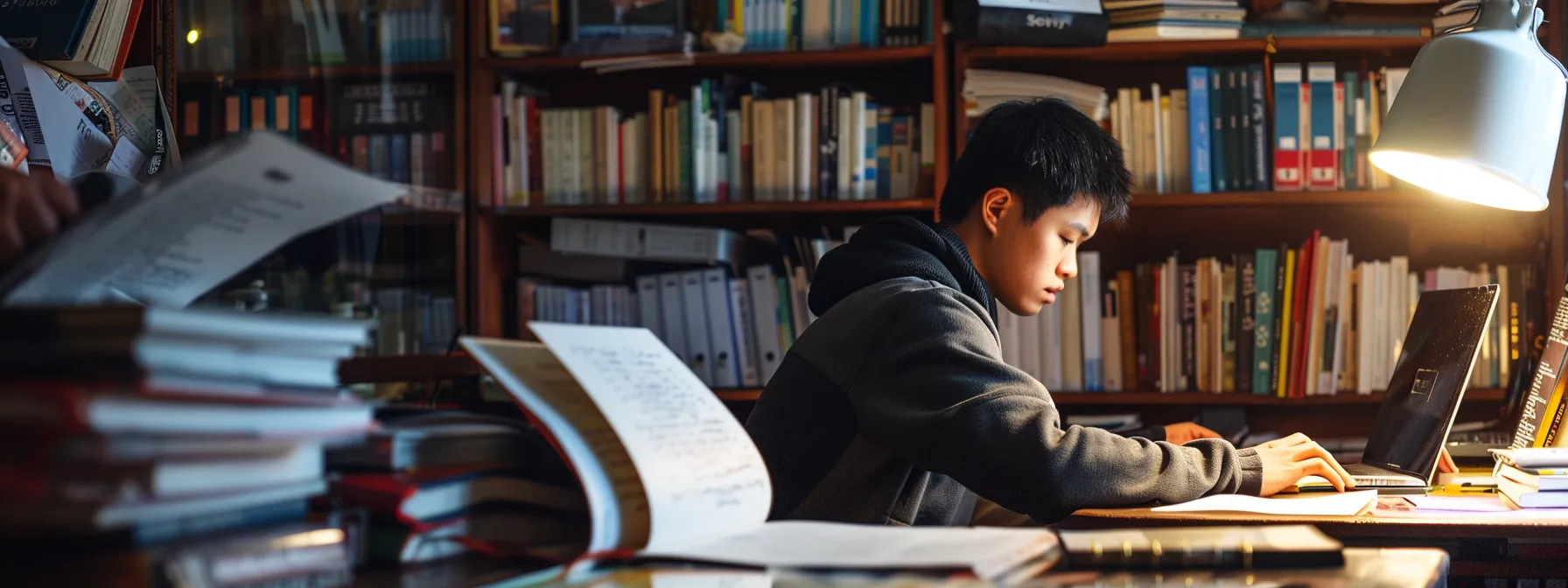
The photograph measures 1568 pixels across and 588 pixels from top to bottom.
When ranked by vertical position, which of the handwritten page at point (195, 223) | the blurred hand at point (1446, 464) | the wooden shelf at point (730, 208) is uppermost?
the handwritten page at point (195, 223)

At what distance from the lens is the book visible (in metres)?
0.70

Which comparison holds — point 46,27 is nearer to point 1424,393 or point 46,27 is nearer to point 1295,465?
point 1295,465

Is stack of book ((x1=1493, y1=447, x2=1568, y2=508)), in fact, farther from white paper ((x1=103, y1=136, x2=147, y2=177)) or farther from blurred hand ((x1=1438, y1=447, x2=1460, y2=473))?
white paper ((x1=103, y1=136, x2=147, y2=177))

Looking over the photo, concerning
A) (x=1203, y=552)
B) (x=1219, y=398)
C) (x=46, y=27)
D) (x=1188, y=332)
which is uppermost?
(x=46, y=27)

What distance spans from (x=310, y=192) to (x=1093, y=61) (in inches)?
90.0

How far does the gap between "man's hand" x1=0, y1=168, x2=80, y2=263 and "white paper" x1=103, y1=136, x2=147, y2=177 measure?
1353 millimetres

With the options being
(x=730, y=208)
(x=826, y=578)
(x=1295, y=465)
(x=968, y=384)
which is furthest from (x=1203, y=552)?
(x=730, y=208)

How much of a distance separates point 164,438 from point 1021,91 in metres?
2.18

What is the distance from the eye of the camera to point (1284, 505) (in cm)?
145

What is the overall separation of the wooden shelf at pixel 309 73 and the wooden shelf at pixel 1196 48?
117 cm

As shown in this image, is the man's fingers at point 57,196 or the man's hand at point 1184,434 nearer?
the man's fingers at point 57,196

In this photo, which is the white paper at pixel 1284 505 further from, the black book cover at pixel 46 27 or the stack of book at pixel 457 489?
the black book cover at pixel 46 27

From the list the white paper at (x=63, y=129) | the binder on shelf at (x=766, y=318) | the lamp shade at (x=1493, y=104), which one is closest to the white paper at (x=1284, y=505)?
the lamp shade at (x=1493, y=104)

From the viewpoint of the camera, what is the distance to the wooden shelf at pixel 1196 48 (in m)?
2.42
